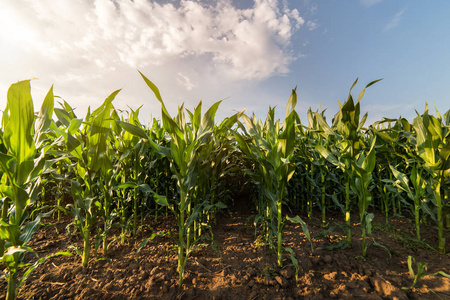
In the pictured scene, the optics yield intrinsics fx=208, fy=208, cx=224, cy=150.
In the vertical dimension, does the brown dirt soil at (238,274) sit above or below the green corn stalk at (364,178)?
below

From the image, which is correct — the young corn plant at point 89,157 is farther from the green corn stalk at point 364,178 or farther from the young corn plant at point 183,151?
the green corn stalk at point 364,178

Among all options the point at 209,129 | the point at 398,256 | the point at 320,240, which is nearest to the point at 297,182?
the point at 320,240

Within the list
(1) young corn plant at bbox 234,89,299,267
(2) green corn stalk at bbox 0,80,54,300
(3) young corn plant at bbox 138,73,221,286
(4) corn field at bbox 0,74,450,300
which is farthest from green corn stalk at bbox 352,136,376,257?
(2) green corn stalk at bbox 0,80,54,300

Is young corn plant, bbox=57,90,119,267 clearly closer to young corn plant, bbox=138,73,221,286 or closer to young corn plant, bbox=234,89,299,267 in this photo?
young corn plant, bbox=138,73,221,286

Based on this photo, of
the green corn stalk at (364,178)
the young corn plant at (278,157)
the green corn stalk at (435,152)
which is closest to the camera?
the young corn plant at (278,157)

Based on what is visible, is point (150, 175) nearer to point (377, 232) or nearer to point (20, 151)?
point (20, 151)

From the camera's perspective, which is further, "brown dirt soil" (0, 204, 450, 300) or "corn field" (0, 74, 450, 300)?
"brown dirt soil" (0, 204, 450, 300)

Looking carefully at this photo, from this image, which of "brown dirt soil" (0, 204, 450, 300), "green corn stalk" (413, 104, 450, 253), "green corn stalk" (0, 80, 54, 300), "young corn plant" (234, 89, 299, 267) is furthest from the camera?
"green corn stalk" (413, 104, 450, 253)

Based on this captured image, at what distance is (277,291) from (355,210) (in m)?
3.15

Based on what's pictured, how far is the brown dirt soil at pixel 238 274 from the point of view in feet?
5.51

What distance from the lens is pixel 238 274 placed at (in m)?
1.87

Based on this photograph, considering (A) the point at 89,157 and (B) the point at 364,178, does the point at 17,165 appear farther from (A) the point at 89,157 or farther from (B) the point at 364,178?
(B) the point at 364,178

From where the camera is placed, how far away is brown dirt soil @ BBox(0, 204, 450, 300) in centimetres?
168

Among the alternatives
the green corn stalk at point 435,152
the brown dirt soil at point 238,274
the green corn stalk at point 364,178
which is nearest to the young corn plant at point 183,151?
the brown dirt soil at point 238,274
